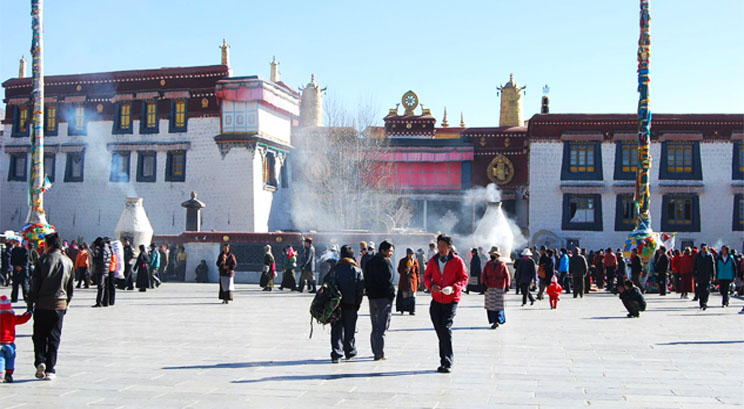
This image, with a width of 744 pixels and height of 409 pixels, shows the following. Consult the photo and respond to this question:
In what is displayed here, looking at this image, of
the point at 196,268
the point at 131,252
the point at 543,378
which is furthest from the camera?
the point at 196,268

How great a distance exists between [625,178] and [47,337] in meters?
38.7

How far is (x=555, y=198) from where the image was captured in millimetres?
44062

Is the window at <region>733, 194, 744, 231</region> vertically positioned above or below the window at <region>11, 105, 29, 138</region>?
below

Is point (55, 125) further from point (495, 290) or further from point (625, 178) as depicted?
point (495, 290)

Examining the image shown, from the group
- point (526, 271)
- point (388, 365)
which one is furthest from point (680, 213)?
point (388, 365)

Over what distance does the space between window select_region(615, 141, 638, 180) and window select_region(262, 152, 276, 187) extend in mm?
17416

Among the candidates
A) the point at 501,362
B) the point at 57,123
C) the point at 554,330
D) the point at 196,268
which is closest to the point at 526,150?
the point at 196,268

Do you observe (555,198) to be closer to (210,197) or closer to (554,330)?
(210,197)

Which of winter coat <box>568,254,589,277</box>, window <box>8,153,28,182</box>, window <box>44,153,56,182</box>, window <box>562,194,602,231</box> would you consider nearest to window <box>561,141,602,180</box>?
window <box>562,194,602,231</box>

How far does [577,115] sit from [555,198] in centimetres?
446

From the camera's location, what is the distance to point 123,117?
42.6 meters

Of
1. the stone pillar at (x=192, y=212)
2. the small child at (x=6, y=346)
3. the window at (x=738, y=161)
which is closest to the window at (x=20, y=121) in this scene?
the stone pillar at (x=192, y=212)

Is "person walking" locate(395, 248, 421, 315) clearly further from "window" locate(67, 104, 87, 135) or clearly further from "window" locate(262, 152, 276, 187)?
"window" locate(67, 104, 87, 135)

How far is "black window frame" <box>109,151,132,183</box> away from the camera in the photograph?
42.1 meters
